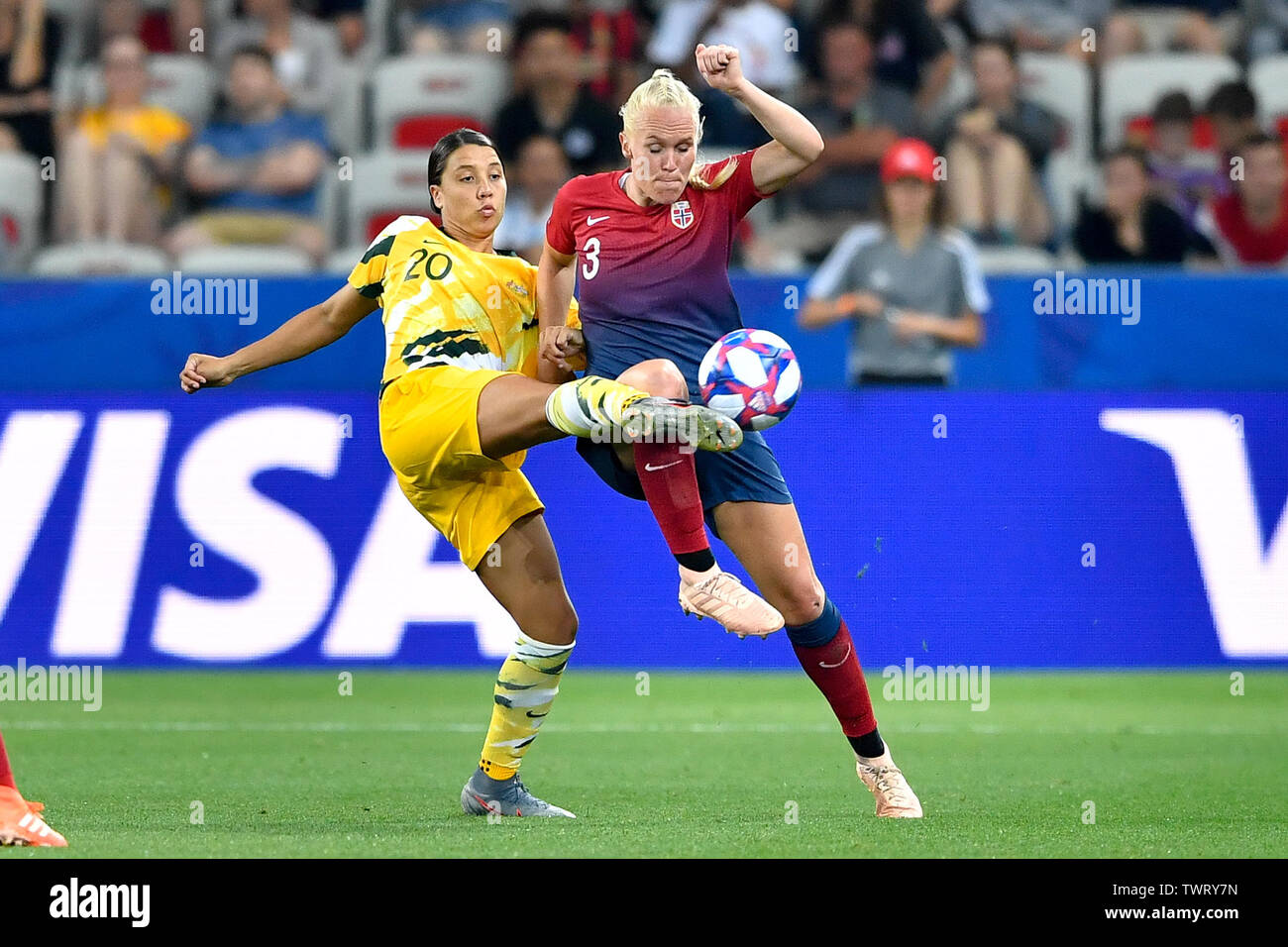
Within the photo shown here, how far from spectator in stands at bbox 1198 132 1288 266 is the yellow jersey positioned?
6408 millimetres

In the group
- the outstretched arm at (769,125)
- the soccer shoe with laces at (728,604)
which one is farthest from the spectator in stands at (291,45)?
the soccer shoe with laces at (728,604)

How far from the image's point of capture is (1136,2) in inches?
533

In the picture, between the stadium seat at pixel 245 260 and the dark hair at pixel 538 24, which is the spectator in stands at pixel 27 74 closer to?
the stadium seat at pixel 245 260

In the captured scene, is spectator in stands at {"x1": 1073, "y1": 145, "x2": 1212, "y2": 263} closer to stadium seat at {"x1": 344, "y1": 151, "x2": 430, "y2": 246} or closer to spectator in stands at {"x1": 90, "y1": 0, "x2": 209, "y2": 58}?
stadium seat at {"x1": 344, "y1": 151, "x2": 430, "y2": 246}

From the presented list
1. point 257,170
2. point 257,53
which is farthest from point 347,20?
point 257,170

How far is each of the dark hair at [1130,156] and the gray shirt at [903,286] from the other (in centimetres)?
178

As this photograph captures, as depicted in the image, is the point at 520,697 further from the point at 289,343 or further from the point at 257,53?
the point at 257,53

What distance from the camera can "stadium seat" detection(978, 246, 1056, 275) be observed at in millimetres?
11484

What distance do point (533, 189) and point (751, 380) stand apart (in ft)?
20.2

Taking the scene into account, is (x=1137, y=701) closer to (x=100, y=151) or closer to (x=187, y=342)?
(x=187, y=342)

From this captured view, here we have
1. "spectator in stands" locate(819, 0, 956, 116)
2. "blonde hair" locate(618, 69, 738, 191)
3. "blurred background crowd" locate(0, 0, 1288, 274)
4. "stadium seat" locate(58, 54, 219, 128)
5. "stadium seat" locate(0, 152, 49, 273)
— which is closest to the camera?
"blonde hair" locate(618, 69, 738, 191)

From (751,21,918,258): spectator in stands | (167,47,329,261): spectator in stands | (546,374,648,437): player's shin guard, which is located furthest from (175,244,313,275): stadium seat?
(546,374,648,437): player's shin guard

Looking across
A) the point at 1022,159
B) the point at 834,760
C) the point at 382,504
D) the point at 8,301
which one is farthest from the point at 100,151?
the point at 834,760

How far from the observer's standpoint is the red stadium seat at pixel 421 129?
41.8ft
